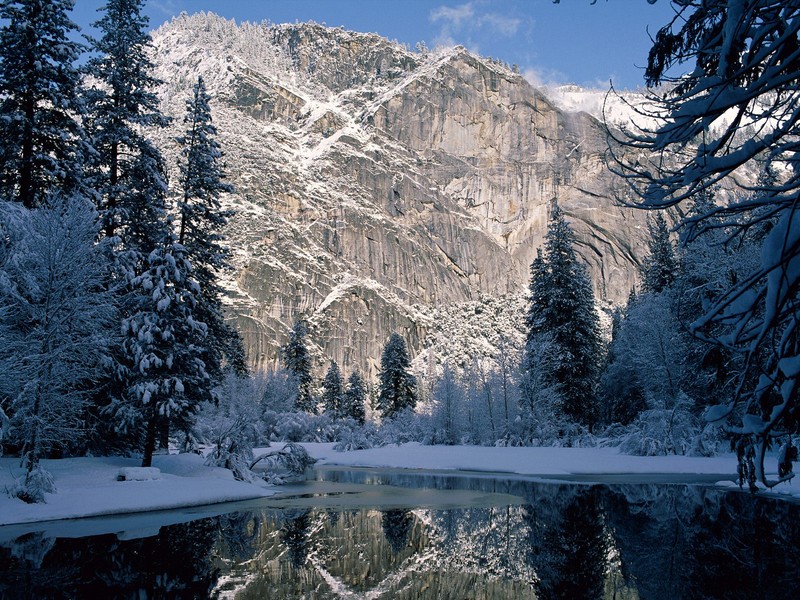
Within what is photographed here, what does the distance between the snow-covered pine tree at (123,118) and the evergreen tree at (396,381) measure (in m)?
40.2

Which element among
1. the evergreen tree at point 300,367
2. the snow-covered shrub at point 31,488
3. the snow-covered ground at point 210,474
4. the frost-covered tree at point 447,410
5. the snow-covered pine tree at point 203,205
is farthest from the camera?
the evergreen tree at point 300,367

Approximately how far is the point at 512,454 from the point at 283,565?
69.3 ft

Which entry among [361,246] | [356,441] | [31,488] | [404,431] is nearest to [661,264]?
[404,431]

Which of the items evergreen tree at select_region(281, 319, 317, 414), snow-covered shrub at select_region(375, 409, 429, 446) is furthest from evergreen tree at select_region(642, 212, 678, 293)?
evergreen tree at select_region(281, 319, 317, 414)

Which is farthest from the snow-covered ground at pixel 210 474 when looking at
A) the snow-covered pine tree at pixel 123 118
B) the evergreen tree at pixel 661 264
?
the evergreen tree at pixel 661 264

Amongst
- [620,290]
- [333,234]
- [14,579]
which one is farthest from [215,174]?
[620,290]

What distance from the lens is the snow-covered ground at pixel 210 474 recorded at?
12531 mm

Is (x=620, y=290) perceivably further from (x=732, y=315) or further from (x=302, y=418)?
(x=732, y=315)

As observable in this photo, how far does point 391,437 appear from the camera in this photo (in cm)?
4822

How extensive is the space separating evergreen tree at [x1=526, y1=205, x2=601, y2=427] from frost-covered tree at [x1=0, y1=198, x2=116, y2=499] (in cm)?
2536

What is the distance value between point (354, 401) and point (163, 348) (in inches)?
2005

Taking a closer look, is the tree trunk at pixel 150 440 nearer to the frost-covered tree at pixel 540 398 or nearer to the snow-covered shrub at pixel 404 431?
the frost-covered tree at pixel 540 398

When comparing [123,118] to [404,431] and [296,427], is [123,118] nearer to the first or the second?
[404,431]

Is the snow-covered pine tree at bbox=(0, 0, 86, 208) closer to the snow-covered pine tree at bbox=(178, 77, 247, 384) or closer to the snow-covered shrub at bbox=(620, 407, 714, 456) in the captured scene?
the snow-covered pine tree at bbox=(178, 77, 247, 384)
